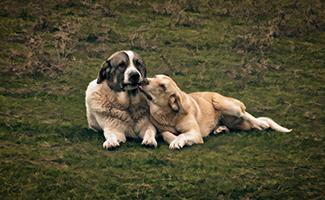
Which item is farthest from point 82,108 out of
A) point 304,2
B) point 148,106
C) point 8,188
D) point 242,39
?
point 304,2

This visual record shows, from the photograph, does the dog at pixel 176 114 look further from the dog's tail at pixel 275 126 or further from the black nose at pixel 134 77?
the black nose at pixel 134 77

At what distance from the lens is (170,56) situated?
16016 millimetres

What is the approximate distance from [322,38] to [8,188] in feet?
35.0

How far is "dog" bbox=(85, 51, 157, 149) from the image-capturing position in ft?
36.1

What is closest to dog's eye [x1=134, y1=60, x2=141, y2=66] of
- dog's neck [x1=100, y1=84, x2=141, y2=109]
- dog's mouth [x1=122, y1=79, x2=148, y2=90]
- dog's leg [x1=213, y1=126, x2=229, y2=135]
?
dog's mouth [x1=122, y1=79, x2=148, y2=90]

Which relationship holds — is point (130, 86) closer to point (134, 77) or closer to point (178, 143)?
point (134, 77)

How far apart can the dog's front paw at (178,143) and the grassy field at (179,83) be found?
0.08m

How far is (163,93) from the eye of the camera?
10969 mm

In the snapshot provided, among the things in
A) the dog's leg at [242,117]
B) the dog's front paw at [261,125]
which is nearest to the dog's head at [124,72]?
the dog's leg at [242,117]

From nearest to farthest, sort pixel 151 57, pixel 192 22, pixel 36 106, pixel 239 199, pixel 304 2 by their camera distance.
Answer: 1. pixel 239 199
2. pixel 36 106
3. pixel 151 57
4. pixel 192 22
5. pixel 304 2

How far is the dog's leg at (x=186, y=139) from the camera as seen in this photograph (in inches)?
424

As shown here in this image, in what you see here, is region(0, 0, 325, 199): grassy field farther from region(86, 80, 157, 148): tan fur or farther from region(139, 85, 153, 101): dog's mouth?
region(139, 85, 153, 101): dog's mouth

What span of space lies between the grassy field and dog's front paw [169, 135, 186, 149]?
0.28 feet

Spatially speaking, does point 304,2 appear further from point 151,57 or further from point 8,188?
point 8,188
